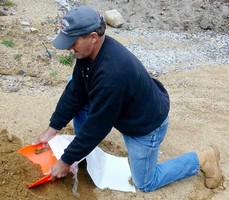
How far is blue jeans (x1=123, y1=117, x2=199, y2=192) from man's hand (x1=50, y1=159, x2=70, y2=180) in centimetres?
52

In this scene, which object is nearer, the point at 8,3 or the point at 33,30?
the point at 33,30

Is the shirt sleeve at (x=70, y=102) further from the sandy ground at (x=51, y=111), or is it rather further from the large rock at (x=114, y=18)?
the large rock at (x=114, y=18)

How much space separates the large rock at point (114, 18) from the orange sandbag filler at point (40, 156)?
3244 millimetres

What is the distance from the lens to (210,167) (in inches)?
157

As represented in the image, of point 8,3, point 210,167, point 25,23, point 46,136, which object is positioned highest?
point 46,136

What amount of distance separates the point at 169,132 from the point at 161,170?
885 millimetres

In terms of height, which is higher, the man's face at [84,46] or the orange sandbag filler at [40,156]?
the man's face at [84,46]

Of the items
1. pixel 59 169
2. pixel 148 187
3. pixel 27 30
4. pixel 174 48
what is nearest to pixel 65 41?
pixel 59 169

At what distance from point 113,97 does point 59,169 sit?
2.41ft

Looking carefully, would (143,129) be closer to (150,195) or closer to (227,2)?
(150,195)

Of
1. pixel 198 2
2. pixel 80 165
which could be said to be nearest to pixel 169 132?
pixel 80 165

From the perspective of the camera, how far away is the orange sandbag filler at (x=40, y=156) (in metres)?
3.82

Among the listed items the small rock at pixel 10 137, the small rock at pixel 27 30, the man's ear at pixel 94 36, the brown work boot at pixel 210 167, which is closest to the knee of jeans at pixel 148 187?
the brown work boot at pixel 210 167

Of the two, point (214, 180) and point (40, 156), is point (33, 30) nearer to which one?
point (40, 156)
